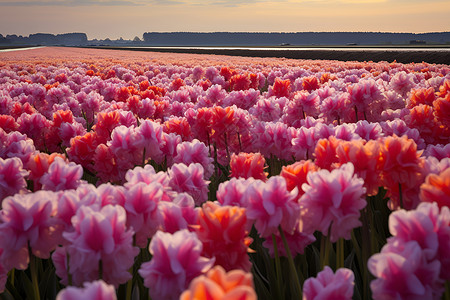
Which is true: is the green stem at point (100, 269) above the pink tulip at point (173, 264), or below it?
below

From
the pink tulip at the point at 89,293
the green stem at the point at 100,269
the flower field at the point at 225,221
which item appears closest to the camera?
the pink tulip at the point at 89,293

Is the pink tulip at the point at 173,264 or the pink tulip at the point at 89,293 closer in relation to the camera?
the pink tulip at the point at 89,293

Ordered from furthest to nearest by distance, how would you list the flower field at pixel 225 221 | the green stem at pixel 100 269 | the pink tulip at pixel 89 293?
the green stem at pixel 100 269 < the flower field at pixel 225 221 < the pink tulip at pixel 89 293

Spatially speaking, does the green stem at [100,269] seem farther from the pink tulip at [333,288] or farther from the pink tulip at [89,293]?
the pink tulip at [333,288]

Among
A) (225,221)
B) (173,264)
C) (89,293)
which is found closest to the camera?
(89,293)

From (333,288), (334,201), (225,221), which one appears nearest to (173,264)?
(225,221)

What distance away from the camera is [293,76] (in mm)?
8297

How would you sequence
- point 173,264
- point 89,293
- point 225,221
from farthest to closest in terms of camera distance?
1. point 225,221
2. point 173,264
3. point 89,293

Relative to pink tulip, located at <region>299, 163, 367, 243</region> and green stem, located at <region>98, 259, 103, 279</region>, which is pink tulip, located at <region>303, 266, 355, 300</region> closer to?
pink tulip, located at <region>299, 163, 367, 243</region>

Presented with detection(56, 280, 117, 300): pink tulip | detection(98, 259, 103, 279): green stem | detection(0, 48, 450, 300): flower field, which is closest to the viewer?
detection(56, 280, 117, 300): pink tulip

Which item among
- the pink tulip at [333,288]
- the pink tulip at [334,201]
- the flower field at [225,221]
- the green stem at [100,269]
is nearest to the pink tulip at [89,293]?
the flower field at [225,221]

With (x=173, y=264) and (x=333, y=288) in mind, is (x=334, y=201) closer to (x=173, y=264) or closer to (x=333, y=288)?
(x=333, y=288)

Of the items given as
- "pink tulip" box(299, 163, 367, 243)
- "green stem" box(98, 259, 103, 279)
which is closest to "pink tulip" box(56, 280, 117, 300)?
"green stem" box(98, 259, 103, 279)

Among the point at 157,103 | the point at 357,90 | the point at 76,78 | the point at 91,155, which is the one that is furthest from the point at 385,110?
the point at 76,78
